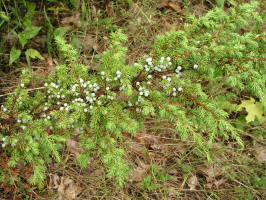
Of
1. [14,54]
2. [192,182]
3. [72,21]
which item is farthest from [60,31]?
[192,182]

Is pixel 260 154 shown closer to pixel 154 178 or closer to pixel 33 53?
pixel 154 178

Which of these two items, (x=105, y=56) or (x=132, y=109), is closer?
(x=105, y=56)

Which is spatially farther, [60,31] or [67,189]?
[60,31]

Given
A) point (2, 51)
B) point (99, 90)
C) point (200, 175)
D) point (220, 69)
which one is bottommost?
point (200, 175)

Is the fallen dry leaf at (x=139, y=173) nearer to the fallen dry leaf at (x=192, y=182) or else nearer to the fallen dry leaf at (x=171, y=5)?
the fallen dry leaf at (x=192, y=182)

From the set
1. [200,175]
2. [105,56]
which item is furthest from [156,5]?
[200,175]

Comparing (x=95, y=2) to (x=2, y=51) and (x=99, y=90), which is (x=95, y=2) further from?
(x=99, y=90)
